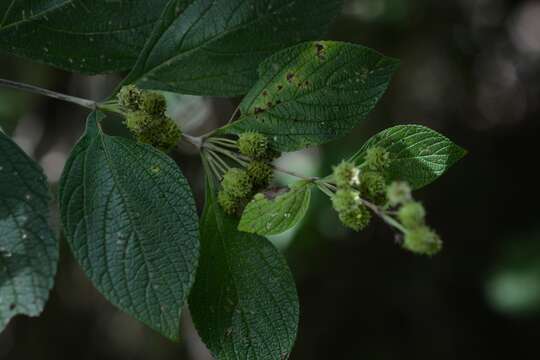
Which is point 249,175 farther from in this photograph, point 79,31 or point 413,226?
point 79,31

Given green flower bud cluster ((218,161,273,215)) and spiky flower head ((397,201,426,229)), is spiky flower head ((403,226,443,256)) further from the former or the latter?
green flower bud cluster ((218,161,273,215))

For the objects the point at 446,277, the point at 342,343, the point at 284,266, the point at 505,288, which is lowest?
the point at 342,343

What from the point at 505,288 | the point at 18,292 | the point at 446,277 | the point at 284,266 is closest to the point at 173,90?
the point at 284,266

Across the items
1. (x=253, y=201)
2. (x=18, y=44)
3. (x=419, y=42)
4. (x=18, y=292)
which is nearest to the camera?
(x=18, y=292)

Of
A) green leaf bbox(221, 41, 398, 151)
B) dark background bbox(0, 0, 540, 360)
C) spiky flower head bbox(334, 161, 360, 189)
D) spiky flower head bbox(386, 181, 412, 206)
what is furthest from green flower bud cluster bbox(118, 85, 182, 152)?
dark background bbox(0, 0, 540, 360)

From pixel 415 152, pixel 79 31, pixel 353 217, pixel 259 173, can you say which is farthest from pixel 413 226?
pixel 79 31

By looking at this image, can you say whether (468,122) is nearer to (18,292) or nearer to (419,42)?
(419,42)
